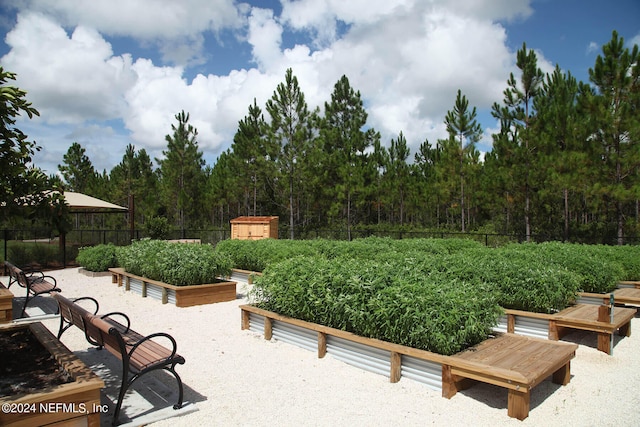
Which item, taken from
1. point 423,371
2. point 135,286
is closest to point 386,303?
point 423,371

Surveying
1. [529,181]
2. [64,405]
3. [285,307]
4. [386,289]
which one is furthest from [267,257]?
[529,181]

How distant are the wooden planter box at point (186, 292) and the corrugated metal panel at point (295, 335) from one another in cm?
293

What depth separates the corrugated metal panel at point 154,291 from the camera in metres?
9.02

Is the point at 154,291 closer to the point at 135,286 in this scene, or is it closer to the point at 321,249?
the point at 135,286

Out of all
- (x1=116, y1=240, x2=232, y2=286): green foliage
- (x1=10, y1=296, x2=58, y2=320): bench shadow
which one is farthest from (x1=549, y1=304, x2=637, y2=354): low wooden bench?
(x1=10, y1=296, x2=58, y2=320): bench shadow

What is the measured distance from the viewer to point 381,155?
32.9m

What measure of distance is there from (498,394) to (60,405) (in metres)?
3.75

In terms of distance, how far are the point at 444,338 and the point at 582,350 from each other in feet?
9.52

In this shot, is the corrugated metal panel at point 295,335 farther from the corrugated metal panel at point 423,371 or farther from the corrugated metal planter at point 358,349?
the corrugated metal panel at point 423,371

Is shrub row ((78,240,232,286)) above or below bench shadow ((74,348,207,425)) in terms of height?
above

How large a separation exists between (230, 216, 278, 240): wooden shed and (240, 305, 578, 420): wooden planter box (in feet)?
50.1

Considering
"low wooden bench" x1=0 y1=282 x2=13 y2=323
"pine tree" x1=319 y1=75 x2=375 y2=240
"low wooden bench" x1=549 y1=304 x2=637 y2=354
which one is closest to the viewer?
"low wooden bench" x1=549 y1=304 x2=637 y2=354

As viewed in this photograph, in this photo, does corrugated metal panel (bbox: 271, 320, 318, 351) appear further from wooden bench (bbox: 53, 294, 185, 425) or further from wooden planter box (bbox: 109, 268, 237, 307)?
wooden planter box (bbox: 109, 268, 237, 307)

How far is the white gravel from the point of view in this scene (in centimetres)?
377
